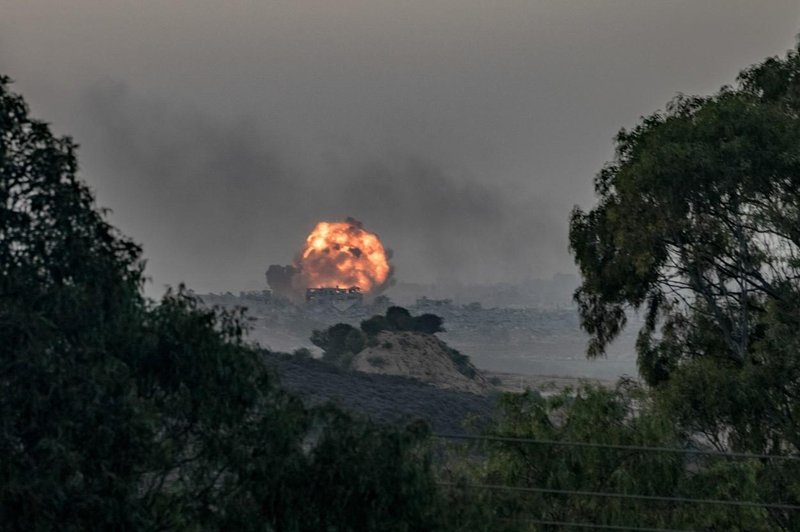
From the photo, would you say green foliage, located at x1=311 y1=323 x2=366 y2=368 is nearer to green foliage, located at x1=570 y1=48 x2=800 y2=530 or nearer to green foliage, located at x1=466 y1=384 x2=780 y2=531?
green foliage, located at x1=570 y1=48 x2=800 y2=530

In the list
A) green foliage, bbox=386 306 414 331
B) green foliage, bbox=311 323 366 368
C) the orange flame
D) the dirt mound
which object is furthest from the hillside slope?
the orange flame

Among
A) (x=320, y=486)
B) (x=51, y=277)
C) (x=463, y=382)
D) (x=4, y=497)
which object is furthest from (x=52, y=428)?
(x=463, y=382)

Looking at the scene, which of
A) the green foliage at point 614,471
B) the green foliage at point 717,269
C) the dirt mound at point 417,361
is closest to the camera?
the green foliage at point 614,471

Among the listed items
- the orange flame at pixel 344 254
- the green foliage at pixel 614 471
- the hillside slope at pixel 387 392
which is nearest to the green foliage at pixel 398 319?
the hillside slope at pixel 387 392

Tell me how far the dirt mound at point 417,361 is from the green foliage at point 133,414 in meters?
104

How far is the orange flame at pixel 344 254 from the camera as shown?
184 meters

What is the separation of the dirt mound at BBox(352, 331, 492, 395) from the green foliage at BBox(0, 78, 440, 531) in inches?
4093

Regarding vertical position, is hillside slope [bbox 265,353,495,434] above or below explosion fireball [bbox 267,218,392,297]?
below

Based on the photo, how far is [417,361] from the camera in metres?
120

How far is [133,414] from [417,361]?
109 m

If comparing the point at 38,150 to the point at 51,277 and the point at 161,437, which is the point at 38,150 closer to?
the point at 51,277

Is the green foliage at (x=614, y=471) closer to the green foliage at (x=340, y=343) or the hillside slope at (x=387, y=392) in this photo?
the hillside slope at (x=387, y=392)

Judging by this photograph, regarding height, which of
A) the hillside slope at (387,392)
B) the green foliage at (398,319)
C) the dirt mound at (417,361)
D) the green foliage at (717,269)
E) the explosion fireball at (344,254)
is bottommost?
the green foliage at (717,269)

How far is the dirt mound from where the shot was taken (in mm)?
118438
